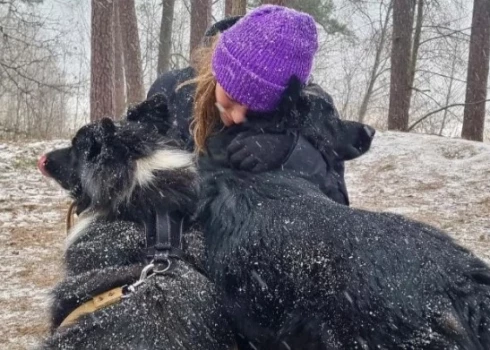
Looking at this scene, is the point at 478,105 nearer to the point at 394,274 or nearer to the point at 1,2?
the point at 1,2

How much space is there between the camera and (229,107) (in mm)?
2271

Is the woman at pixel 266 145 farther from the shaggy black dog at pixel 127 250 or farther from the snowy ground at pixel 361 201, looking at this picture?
the snowy ground at pixel 361 201

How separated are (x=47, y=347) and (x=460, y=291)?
1442mm

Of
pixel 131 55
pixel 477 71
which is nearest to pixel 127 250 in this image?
pixel 477 71

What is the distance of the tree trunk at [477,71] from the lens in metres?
13.6

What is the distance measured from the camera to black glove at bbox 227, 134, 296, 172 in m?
2.07

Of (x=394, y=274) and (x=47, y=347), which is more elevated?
(x=394, y=274)

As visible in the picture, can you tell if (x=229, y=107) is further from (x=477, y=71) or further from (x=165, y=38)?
(x=165, y=38)

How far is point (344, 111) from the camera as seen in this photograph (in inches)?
1179

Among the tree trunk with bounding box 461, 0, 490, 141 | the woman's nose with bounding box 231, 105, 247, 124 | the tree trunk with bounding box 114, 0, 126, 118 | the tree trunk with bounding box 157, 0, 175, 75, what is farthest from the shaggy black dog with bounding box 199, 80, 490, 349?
the tree trunk with bounding box 157, 0, 175, 75

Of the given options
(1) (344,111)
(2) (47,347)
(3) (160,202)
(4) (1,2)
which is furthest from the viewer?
(1) (344,111)

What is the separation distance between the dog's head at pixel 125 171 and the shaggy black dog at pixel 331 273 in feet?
0.53

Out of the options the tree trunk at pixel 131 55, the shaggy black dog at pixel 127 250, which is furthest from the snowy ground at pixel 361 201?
the tree trunk at pixel 131 55

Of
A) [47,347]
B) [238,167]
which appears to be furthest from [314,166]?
[47,347]
